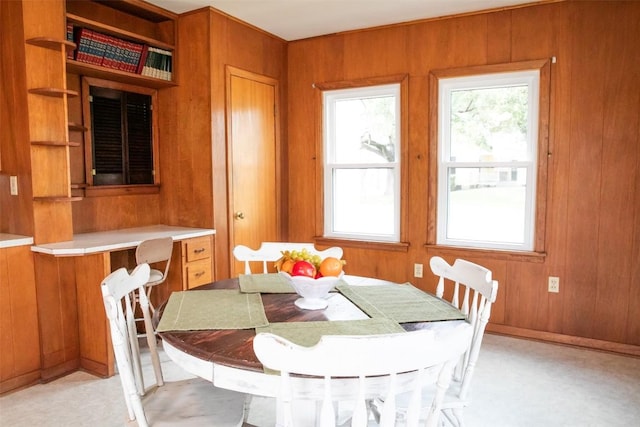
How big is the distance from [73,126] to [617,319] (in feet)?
13.3

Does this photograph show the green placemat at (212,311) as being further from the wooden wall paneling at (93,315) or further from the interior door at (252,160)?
the interior door at (252,160)

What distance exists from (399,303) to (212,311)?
2.42ft

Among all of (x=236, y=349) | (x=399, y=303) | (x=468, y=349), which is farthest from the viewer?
(x=399, y=303)

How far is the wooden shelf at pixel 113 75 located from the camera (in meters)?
3.08

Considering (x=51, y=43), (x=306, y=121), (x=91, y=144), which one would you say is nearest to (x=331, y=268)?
(x=51, y=43)

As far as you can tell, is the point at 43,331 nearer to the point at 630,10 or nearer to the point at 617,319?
the point at 617,319

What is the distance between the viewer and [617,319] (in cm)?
Result: 332

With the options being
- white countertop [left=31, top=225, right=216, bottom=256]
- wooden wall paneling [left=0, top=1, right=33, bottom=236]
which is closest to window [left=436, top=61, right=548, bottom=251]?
white countertop [left=31, top=225, right=216, bottom=256]

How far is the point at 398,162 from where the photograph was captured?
4047 millimetres

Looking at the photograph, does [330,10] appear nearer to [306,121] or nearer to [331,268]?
[306,121]

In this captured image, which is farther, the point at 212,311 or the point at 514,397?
the point at 514,397

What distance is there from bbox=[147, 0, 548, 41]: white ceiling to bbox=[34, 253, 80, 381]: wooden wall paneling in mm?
2035

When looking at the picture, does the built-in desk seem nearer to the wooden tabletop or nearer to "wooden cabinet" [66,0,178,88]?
"wooden cabinet" [66,0,178,88]

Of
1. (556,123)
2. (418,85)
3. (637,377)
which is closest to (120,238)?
(418,85)
